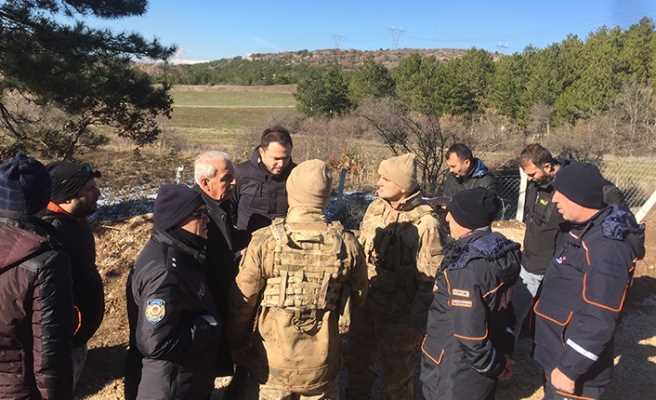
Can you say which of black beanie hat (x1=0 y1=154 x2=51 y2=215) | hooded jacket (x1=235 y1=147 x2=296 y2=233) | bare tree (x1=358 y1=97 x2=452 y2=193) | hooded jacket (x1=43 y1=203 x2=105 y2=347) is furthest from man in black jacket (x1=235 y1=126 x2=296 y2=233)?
bare tree (x1=358 y1=97 x2=452 y2=193)

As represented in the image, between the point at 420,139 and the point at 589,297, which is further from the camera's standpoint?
the point at 420,139

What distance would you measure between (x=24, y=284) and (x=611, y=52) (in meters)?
30.8

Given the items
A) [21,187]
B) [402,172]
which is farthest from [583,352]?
[21,187]

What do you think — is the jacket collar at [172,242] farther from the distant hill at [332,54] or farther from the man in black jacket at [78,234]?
the distant hill at [332,54]

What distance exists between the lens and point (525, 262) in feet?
13.7

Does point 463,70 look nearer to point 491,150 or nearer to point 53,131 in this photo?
point 491,150

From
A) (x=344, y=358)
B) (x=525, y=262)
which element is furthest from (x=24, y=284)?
(x=525, y=262)

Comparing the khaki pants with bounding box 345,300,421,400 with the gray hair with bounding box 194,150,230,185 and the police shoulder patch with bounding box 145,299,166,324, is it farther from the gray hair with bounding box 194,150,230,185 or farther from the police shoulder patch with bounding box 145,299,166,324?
the police shoulder patch with bounding box 145,299,166,324

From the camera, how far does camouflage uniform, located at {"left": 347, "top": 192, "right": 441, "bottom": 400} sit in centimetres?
313

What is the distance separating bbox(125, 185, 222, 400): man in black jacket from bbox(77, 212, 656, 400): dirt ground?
1577 mm

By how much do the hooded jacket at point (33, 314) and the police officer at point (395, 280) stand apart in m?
1.76

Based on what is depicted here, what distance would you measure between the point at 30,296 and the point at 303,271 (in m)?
1.08

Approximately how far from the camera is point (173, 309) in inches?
84.3

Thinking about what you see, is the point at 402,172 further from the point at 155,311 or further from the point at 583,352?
the point at 155,311
